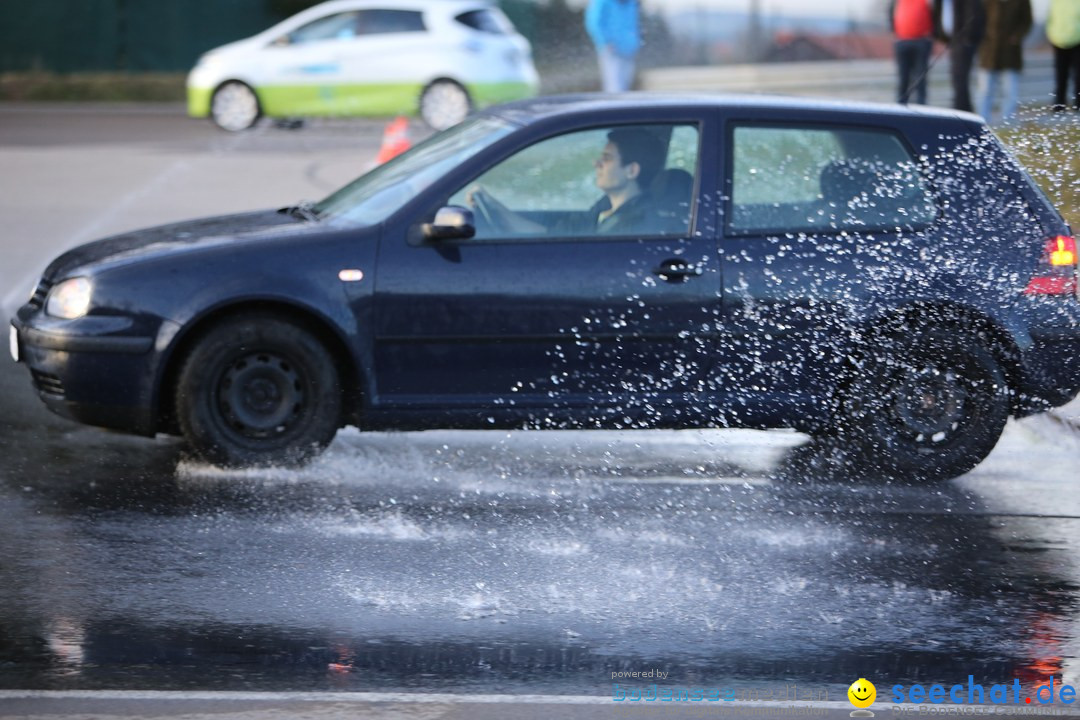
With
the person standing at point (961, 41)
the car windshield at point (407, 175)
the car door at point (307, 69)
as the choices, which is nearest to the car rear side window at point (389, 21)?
the car door at point (307, 69)

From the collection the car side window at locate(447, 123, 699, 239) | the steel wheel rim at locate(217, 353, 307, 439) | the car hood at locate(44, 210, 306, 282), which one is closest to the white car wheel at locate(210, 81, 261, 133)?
the car hood at locate(44, 210, 306, 282)

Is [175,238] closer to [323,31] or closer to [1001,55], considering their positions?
[1001,55]

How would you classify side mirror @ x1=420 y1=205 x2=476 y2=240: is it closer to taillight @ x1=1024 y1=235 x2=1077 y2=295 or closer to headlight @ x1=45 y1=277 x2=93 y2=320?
headlight @ x1=45 y1=277 x2=93 y2=320

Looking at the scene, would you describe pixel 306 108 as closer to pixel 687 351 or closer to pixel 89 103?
pixel 89 103

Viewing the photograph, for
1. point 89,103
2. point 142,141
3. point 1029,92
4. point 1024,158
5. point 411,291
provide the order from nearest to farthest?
point 411,291, point 1024,158, point 1029,92, point 142,141, point 89,103

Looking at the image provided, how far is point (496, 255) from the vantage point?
700 cm

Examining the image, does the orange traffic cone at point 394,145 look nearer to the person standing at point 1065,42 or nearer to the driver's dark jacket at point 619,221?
the person standing at point 1065,42

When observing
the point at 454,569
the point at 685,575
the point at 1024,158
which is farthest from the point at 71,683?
the point at 1024,158

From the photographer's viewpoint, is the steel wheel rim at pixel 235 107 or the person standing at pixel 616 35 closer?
the person standing at pixel 616 35

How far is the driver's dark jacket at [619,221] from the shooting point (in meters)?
7.10

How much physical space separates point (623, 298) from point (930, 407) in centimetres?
149

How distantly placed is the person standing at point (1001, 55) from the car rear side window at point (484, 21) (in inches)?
292

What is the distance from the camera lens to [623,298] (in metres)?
6.98

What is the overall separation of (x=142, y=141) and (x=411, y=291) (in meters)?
15.3
